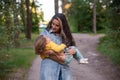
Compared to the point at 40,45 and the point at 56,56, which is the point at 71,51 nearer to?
the point at 56,56

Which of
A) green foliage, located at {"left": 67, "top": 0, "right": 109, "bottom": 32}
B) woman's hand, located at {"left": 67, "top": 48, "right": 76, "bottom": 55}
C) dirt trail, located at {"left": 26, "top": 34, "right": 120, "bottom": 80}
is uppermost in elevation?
woman's hand, located at {"left": 67, "top": 48, "right": 76, "bottom": 55}

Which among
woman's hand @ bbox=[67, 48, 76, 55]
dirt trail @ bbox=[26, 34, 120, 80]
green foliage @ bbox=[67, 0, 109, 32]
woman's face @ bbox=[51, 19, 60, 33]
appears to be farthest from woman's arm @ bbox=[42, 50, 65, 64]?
green foliage @ bbox=[67, 0, 109, 32]

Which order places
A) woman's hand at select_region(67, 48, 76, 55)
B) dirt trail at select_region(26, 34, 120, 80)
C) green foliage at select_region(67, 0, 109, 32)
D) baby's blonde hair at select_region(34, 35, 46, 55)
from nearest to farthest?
baby's blonde hair at select_region(34, 35, 46, 55) < woman's hand at select_region(67, 48, 76, 55) < dirt trail at select_region(26, 34, 120, 80) < green foliage at select_region(67, 0, 109, 32)

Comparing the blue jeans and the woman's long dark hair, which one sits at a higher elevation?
the woman's long dark hair

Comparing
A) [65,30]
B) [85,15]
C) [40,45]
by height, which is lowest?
[85,15]

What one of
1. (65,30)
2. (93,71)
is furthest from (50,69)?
(93,71)

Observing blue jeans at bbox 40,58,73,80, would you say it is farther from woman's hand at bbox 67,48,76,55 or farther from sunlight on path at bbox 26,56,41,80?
sunlight on path at bbox 26,56,41,80

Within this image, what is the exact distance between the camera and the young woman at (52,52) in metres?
4.51

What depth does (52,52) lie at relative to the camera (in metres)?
4.42

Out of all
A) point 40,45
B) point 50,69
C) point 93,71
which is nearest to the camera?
point 40,45

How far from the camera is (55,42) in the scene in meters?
4.56

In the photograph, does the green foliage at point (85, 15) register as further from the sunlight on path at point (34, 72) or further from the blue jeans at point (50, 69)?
the blue jeans at point (50, 69)

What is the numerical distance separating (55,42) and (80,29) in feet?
126

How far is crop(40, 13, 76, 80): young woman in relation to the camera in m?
4.51
